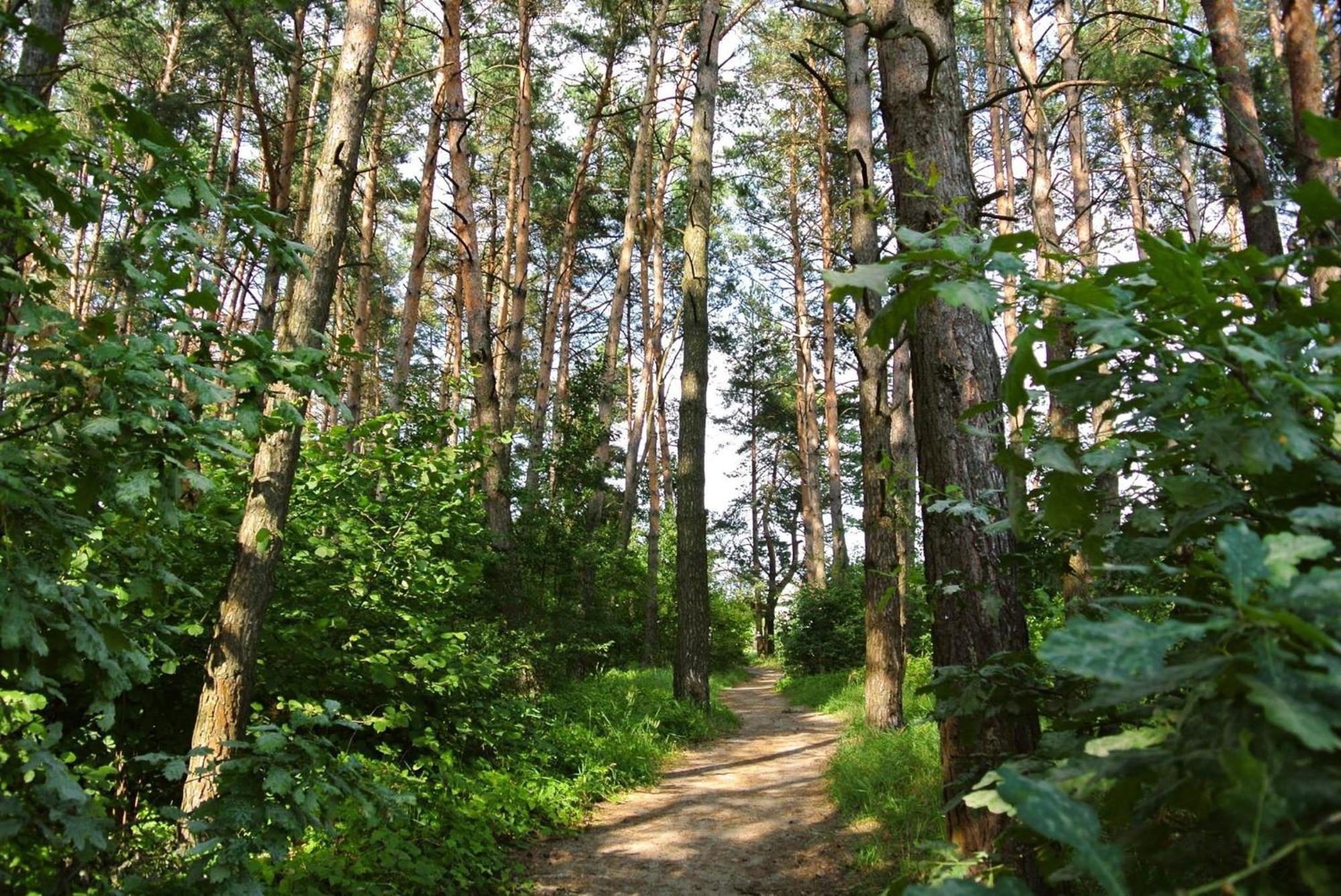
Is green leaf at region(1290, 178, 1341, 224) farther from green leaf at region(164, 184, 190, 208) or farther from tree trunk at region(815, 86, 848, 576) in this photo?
tree trunk at region(815, 86, 848, 576)

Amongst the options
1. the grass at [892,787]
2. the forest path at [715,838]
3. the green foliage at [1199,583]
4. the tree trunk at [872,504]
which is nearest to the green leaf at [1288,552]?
the green foliage at [1199,583]

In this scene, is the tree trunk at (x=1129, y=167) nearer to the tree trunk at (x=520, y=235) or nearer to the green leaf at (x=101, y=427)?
the tree trunk at (x=520, y=235)

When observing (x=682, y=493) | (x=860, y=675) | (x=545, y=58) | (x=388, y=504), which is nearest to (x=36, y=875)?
(x=388, y=504)

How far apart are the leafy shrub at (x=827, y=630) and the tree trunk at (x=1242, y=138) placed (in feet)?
36.6

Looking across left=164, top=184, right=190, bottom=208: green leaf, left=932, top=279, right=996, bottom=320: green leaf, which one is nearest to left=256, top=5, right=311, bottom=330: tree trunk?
left=164, top=184, right=190, bottom=208: green leaf

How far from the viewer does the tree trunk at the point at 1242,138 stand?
4.69 m

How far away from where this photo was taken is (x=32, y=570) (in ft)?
5.08

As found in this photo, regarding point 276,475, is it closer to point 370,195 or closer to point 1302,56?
point 1302,56

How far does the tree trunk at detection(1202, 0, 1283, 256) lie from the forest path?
4.58 metres

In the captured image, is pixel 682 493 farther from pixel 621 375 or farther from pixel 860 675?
pixel 621 375

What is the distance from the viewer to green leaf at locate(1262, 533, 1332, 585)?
0.74 metres

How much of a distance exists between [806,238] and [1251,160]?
14.9 m

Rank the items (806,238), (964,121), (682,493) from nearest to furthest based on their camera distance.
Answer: (964,121) → (682,493) → (806,238)

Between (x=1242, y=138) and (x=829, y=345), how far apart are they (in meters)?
13.4
